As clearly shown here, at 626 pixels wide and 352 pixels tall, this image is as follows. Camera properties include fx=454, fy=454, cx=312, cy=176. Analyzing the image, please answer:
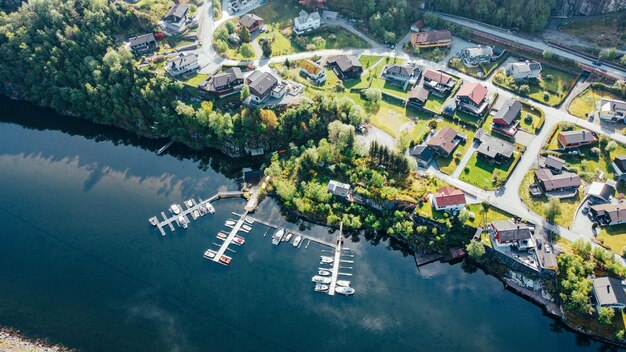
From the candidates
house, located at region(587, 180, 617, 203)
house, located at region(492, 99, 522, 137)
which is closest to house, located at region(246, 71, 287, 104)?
house, located at region(492, 99, 522, 137)

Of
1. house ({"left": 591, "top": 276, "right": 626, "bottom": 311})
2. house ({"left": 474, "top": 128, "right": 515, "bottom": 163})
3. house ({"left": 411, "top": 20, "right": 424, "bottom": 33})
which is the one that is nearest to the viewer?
house ({"left": 591, "top": 276, "right": 626, "bottom": 311})

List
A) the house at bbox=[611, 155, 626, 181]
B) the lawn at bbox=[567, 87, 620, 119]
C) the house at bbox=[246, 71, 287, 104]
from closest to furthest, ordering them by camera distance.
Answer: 1. the house at bbox=[611, 155, 626, 181]
2. the lawn at bbox=[567, 87, 620, 119]
3. the house at bbox=[246, 71, 287, 104]

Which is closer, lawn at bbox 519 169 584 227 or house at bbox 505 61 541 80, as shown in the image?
lawn at bbox 519 169 584 227

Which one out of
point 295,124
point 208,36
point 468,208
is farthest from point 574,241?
point 208,36

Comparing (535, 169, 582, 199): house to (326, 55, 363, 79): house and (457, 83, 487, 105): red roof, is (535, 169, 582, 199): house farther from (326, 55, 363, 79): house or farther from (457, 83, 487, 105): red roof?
(326, 55, 363, 79): house

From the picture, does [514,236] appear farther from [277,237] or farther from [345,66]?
A: [345,66]

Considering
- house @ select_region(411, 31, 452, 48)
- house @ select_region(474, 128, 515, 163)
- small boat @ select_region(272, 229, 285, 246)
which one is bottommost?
small boat @ select_region(272, 229, 285, 246)

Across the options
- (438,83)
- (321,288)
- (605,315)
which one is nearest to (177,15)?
(438,83)
